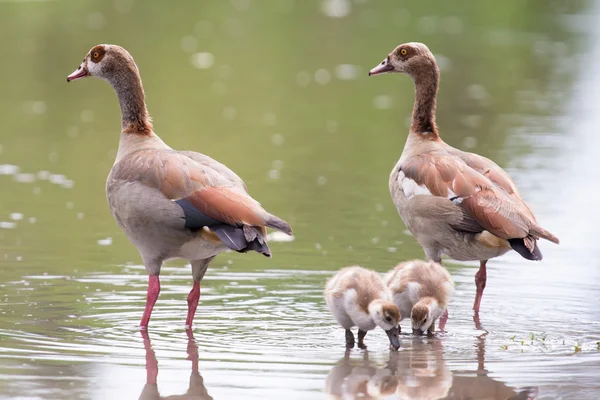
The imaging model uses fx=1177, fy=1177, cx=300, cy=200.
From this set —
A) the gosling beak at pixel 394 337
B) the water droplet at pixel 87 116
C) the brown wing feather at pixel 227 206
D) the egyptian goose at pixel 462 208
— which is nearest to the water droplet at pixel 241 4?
the water droplet at pixel 87 116

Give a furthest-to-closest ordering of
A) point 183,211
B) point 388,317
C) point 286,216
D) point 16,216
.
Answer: point 286,216 → point 16,216 → point 183,211 → point 388,317

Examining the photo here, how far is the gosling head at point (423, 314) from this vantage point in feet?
26.1

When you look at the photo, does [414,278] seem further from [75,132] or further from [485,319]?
[75,132]

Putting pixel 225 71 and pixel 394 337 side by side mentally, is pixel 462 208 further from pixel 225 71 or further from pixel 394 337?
pixel 225 71

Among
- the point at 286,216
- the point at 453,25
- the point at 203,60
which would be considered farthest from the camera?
the point at 453,25

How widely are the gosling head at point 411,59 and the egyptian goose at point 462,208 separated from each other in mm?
834

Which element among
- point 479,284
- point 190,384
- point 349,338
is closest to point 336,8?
point 479,284

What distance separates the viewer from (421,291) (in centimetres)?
823

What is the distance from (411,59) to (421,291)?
287 cm

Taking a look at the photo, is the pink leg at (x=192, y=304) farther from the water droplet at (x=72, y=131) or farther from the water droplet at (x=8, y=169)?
the water droplet at (x=72, y=131)

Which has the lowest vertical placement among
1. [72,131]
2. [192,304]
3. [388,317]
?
[388,317]

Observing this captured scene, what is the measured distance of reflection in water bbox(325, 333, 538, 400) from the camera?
6.52 metres

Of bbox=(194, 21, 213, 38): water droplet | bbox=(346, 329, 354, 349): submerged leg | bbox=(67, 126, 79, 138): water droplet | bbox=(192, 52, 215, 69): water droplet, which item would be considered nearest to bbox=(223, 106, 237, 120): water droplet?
bbox=(67, 126, 79, 138): water droplet

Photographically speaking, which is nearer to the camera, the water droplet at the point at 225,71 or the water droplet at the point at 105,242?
the water droplet at the point at 105,242
